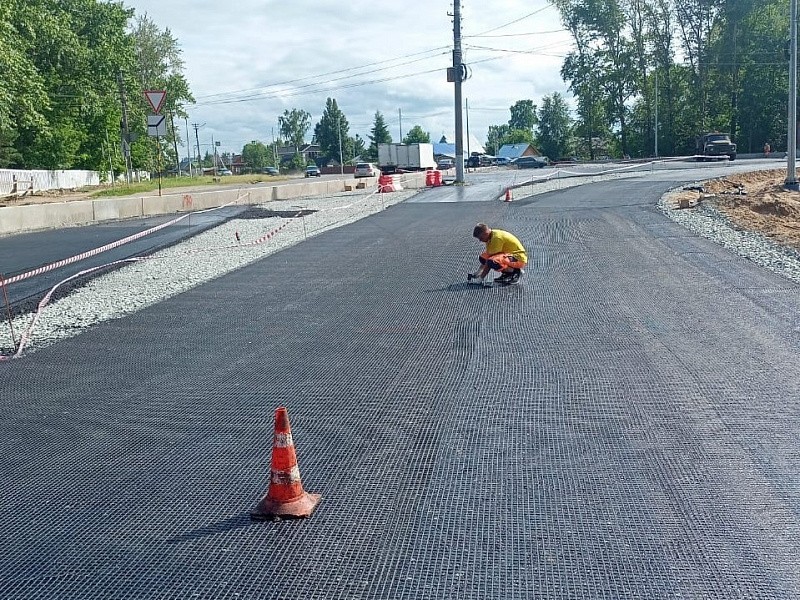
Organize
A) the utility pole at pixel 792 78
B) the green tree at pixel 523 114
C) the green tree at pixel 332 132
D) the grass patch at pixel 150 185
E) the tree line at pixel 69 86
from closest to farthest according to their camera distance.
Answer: the utility pole at pixel 792 78 → the tree line at pixel 69 86 → the grass patch at pixel 150 185 → the green tree at pixel 332 132 → the green tree at pixel 523 114

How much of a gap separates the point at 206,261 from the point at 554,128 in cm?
8526

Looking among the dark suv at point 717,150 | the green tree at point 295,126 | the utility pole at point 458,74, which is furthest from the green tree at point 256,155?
the utility pole at point 458,74

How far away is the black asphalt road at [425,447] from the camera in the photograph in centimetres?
375

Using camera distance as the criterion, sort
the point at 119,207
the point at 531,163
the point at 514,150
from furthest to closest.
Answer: the point at 514,150 → the point at 531,163 → the point at 119,207

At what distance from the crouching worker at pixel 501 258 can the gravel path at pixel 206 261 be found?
12.0 feet

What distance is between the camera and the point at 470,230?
17.2 meters

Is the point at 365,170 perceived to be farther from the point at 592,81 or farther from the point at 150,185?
the point at 592,81

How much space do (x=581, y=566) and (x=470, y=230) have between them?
13.7m

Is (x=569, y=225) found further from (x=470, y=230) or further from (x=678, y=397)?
(x=678, y=397)

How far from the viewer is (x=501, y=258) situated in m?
11.1

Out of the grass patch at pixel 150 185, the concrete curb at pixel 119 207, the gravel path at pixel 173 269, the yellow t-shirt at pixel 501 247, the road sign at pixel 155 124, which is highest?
the road sign at pixel 155 124

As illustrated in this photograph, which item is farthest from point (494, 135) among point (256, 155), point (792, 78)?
point (792, 78)

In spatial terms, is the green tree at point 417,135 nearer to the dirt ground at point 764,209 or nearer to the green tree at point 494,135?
the green tree at point 494,135

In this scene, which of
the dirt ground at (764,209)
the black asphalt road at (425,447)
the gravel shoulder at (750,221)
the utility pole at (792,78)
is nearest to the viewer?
the black asphalt road at (425,447)
